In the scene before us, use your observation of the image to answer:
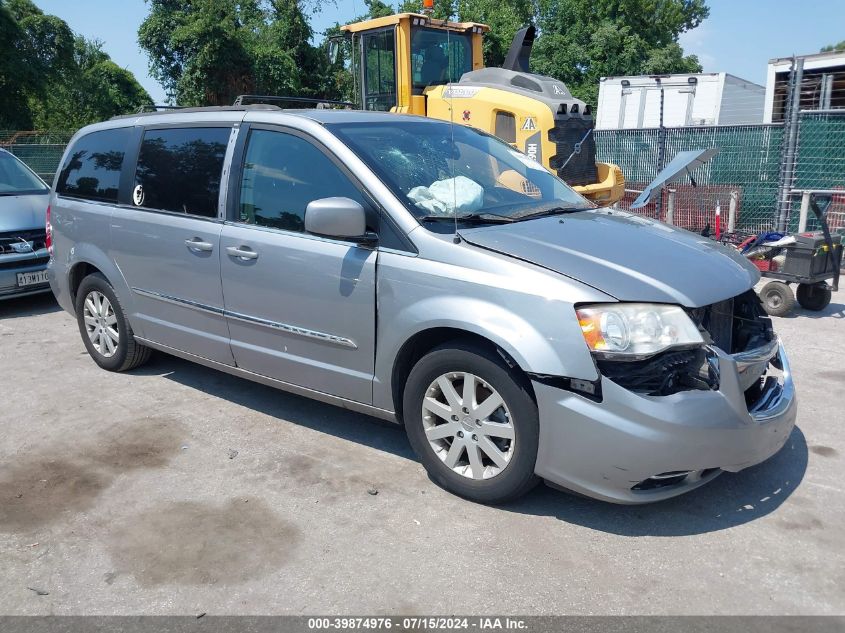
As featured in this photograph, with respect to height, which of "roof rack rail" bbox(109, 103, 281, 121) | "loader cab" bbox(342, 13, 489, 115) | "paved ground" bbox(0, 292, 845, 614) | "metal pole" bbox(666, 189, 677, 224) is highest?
"loader cab" bbox(342, 13, 489, 115)

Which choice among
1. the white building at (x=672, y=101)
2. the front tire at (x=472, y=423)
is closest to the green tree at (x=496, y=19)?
the white building at (x=672, y=101)

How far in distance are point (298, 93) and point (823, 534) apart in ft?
91.8

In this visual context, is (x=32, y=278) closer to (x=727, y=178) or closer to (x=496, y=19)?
(x=727, y=178)

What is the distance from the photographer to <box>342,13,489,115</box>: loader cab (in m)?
9.80

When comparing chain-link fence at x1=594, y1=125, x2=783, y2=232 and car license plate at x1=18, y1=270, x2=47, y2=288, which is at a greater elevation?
chain-link fence at x1=594, y1=125, x2=783, y2=232

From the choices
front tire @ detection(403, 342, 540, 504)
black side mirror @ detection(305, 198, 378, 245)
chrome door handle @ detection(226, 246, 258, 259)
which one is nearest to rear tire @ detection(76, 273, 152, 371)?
chrome door handle @ detection(226, 246, 258, 259)

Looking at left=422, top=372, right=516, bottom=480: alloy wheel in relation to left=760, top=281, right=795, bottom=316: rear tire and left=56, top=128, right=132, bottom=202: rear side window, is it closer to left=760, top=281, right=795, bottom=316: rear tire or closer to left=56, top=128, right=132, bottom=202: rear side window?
left=56, top=128, right=132, bottom=202: rear side window

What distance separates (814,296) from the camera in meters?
7.52

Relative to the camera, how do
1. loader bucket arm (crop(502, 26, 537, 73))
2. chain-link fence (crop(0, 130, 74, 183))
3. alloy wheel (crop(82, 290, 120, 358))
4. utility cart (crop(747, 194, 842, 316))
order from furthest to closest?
chain-link fence (crop(0, 130, 74, 183)), loader bucket arm (crop(502, 26, 537, 73)), utility cart (crop(747, 194, 842, 316)), alloy wheel (crop(82, 290, 120, 358))

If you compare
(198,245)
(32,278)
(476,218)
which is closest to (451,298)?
(476,218)

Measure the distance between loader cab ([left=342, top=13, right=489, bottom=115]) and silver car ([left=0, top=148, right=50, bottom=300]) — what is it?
4.48m

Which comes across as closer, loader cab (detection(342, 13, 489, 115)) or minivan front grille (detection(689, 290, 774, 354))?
minivan front grille (detection(689, 290, 774, 354))

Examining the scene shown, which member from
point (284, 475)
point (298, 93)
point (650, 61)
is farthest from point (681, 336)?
point (650, 61)

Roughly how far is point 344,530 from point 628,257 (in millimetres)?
1866
